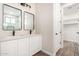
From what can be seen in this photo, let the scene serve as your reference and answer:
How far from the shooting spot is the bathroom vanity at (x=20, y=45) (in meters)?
1.02

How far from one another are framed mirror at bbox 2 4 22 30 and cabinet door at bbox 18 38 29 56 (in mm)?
408

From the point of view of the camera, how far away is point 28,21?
1788mm

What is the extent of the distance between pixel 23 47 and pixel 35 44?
1.25 feet

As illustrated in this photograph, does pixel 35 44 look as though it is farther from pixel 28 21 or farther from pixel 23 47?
pixel 28 21

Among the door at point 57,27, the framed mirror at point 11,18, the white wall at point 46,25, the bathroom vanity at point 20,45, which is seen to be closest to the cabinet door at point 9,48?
the bathroom vanity at point 20,45

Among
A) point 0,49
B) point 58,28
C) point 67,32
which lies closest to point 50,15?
point 58,28

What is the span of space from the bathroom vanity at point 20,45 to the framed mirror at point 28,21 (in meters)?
0.40

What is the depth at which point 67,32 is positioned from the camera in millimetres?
1405

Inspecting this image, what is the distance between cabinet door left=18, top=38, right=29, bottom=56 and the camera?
124 cm

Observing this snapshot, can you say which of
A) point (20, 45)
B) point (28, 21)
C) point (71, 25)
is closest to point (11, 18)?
point (28, 21)

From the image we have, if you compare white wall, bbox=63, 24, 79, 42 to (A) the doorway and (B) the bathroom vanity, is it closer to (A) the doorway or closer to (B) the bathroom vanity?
(A) the doorway

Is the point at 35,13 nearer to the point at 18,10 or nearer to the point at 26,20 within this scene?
the point at 26,20

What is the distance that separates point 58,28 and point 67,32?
240 millimetres

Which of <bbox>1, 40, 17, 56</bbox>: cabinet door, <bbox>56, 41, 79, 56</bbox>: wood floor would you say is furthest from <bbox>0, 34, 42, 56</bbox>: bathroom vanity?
<bbox>56, 41, 79, 56</bbox>: wood floor
